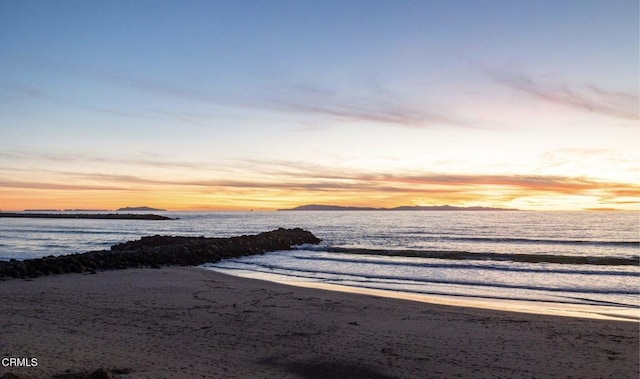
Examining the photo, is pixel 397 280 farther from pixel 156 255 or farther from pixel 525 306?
pixel 156 255

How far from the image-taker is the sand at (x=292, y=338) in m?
7.67

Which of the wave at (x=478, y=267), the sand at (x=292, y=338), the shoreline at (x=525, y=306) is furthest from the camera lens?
the wave at (x=478, y=267)

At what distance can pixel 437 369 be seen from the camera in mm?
7867

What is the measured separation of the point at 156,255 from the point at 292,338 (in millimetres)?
18622

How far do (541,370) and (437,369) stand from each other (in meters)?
1.89

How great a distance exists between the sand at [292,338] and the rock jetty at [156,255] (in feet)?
15.8

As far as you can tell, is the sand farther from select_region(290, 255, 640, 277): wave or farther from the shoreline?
select_region(290, 255, 640, 277): wave

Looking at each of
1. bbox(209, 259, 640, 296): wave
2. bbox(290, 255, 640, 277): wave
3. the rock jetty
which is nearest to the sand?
the rock jetty

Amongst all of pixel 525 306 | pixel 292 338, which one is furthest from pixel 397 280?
pixel 292 338

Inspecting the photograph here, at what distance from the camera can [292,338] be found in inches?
381

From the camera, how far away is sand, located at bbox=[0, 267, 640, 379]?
767 cm

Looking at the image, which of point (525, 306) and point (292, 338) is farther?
point (525, 306)

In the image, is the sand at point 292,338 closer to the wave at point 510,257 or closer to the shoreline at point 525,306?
the shoreline at point 525,306

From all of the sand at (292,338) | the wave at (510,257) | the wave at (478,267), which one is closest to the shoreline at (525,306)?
the sand at (292,338)
